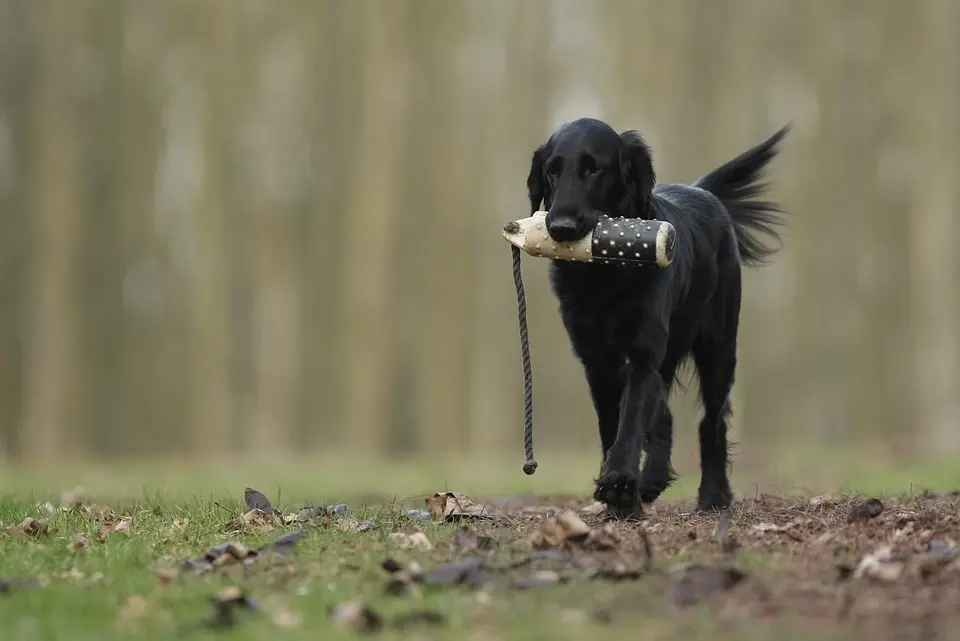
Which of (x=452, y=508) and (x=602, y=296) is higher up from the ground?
(x=602, y=296)

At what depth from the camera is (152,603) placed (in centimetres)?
379

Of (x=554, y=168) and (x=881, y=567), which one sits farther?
(x=554, y=168)

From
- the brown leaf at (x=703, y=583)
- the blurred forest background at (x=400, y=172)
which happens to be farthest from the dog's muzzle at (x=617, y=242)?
the blurred forest background at (x=400, y=172)

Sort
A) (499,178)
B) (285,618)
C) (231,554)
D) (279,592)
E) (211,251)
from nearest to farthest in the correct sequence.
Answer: (285,618), (279,592), (231,554), (211,251), (499,178)

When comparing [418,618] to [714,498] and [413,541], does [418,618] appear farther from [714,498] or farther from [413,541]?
[714,498]

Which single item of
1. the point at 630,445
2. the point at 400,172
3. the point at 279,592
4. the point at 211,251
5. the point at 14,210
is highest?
the point at 400,172

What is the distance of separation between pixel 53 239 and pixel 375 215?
4654 mm

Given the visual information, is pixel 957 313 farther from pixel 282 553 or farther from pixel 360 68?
pixel 282 553

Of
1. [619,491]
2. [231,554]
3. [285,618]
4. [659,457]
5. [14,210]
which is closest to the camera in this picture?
[285,618]

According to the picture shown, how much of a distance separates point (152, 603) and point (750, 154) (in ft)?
15.9

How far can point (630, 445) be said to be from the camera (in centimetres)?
570

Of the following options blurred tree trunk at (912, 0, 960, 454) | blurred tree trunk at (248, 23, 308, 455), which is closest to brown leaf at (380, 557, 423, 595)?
blurred tree trunk at (248, 23, 308, 455)

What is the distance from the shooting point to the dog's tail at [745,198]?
764 cm

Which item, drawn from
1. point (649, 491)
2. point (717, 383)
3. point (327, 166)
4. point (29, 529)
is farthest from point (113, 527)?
point (327, 166)
